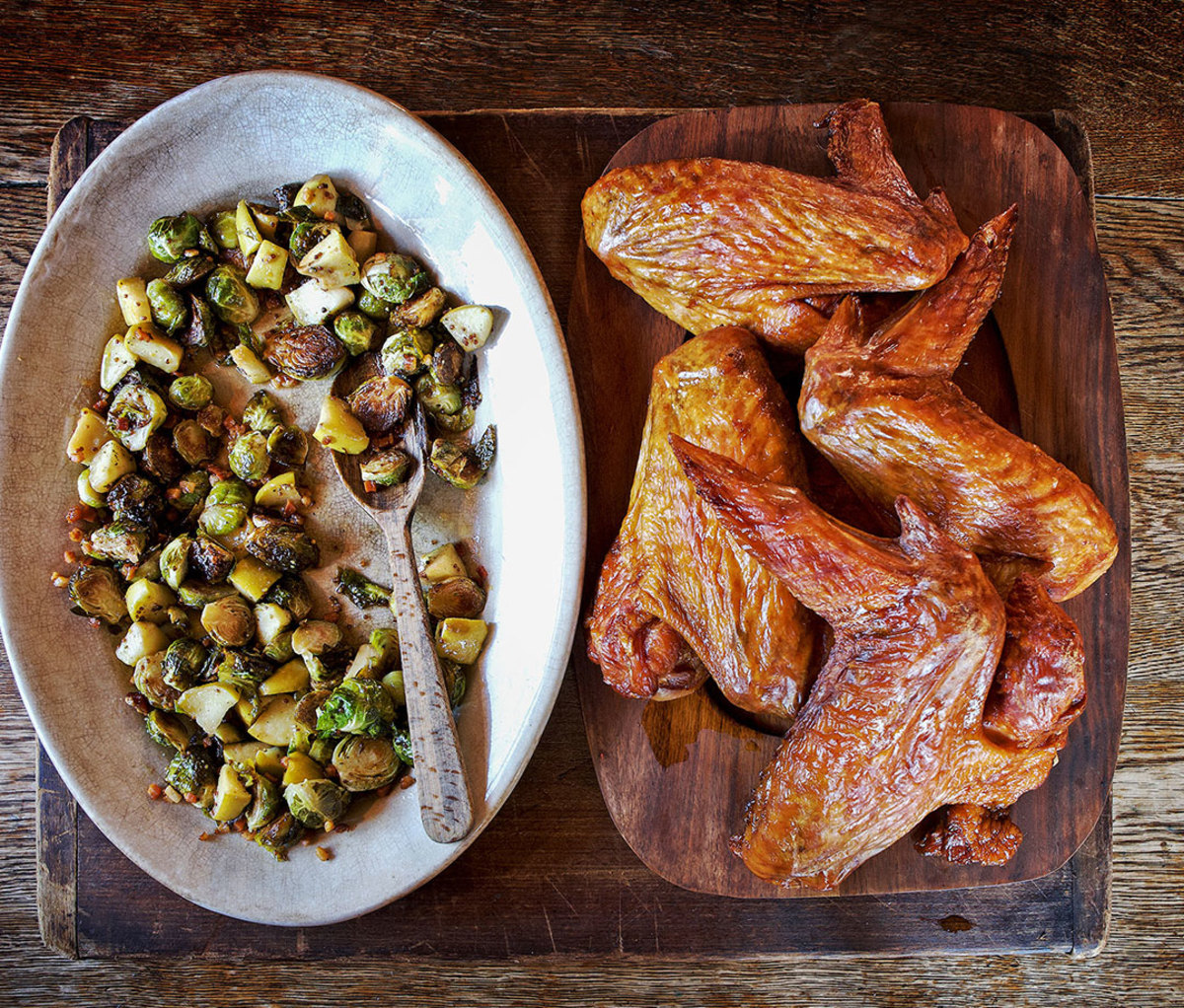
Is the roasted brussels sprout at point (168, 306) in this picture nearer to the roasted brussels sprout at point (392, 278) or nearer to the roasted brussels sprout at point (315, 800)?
the roasted brussels sprout at point (392, 278)

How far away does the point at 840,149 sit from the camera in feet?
7.55

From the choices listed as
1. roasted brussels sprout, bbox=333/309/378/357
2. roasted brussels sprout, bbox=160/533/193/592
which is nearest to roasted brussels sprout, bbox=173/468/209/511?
roasted brussels sprout, bbox=160/533/193/592

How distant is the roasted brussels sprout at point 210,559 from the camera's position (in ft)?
7.79

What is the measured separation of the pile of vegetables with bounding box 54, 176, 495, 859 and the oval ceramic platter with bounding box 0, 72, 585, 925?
7 centimetres

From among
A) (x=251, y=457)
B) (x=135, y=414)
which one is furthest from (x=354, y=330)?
(x=135, y=414)

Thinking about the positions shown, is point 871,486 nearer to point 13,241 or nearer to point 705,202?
point 705,202

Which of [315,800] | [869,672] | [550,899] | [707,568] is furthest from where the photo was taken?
[550,899]

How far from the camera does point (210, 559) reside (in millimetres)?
2371

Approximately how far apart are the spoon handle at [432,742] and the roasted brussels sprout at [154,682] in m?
0.69

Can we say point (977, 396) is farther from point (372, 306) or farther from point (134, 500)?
point (134, 500)

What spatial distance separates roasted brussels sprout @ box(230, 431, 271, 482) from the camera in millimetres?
2391

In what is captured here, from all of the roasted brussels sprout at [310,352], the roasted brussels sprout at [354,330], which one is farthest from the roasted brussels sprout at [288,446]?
the roasted brussels sprout at [354,330]

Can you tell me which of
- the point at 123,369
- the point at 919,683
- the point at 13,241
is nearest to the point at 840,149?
the point at 919,683

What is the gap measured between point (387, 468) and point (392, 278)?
530 millimetres
